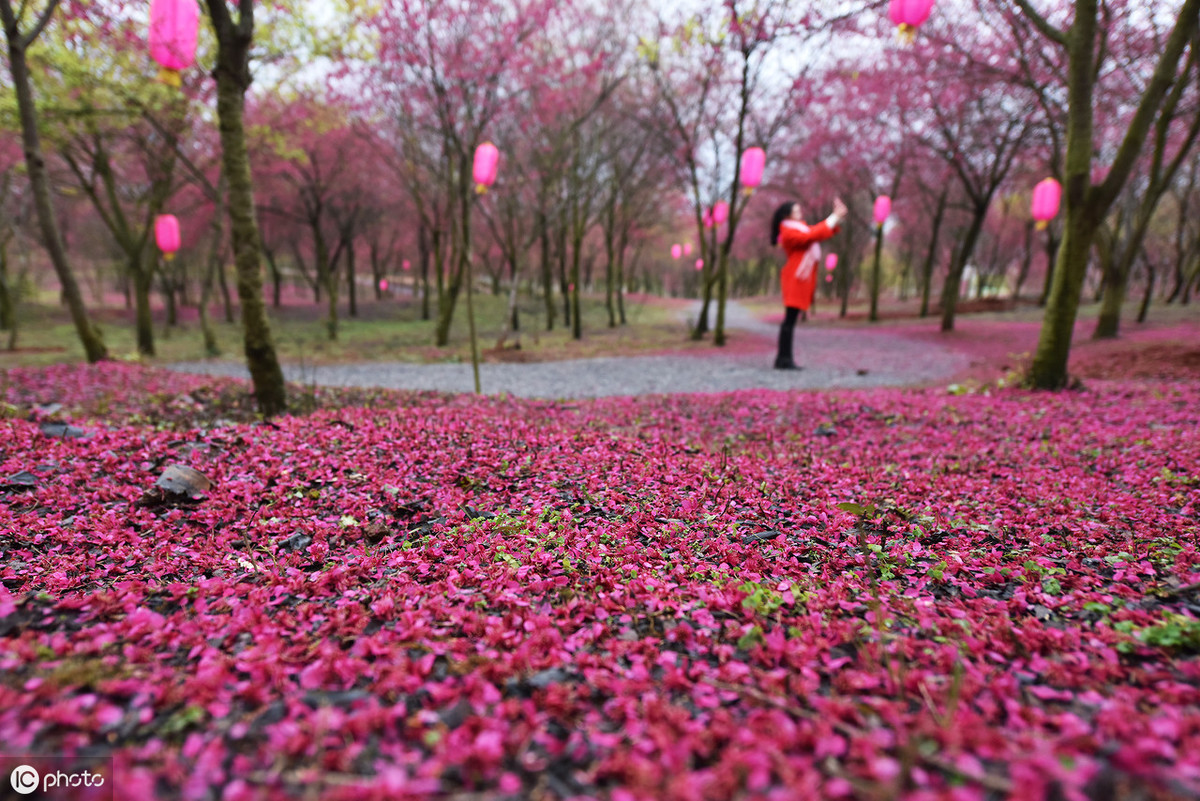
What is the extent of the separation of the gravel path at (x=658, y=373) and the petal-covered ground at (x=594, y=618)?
5529 mm

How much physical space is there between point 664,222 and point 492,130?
1861 cm

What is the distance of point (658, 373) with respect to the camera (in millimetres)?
12531

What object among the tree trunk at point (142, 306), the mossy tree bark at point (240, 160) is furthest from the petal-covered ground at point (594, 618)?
the tree trunk at point (142, 306)

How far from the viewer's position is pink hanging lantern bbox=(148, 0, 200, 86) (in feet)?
17.0

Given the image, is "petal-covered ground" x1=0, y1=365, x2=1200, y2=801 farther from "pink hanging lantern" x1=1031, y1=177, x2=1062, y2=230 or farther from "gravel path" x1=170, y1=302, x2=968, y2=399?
"pink hanging lantern" x1=1031, y1=177, x2=1062, y2=230

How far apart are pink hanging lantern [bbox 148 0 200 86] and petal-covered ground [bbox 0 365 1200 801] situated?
3866mm

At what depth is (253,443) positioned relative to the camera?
479 cm

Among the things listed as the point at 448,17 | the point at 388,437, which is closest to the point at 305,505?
the point at 388,437

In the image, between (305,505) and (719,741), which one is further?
(305,505)

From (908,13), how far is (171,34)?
26.7ft

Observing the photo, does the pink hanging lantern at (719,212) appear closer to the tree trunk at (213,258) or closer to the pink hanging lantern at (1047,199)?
the pink hanging lantern at (1047,199)

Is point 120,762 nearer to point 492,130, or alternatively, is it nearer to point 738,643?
point 738,643

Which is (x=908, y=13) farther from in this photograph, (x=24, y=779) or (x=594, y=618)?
(x=24, y=779)

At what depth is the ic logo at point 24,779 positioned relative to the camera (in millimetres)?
1360
